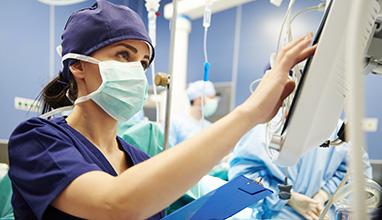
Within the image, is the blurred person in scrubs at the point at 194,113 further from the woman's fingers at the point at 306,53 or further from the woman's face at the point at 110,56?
the woman's fingers at the point at 306,53

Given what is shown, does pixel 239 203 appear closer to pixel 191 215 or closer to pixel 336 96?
pixel 191 215

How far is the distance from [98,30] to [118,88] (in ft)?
0.53

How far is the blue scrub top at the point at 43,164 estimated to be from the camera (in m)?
0.65

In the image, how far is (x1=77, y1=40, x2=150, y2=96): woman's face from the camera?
893 mm

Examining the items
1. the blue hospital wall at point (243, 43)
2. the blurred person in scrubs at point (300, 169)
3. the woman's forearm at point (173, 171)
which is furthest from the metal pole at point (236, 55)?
the woman's forearm at point (173, 171)

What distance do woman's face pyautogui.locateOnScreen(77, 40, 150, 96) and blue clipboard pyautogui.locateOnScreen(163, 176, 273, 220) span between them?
1.34ft

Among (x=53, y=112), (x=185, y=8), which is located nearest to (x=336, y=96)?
(x=53, y=112)

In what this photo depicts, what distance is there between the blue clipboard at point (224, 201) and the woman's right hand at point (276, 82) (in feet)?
0.78

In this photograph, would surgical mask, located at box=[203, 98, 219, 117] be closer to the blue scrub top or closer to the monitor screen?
the blue scrub top

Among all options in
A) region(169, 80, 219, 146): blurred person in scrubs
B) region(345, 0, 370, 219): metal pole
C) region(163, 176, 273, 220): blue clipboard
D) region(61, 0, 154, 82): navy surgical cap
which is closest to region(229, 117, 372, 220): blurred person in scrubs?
region(163, 176, 273, 220): blue clipboard

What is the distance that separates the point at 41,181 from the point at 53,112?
365mm

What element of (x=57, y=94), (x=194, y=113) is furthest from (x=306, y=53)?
(x=194, y=113)

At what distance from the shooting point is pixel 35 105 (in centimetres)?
115

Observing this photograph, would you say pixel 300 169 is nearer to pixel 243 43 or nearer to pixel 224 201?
pixel 224 201
